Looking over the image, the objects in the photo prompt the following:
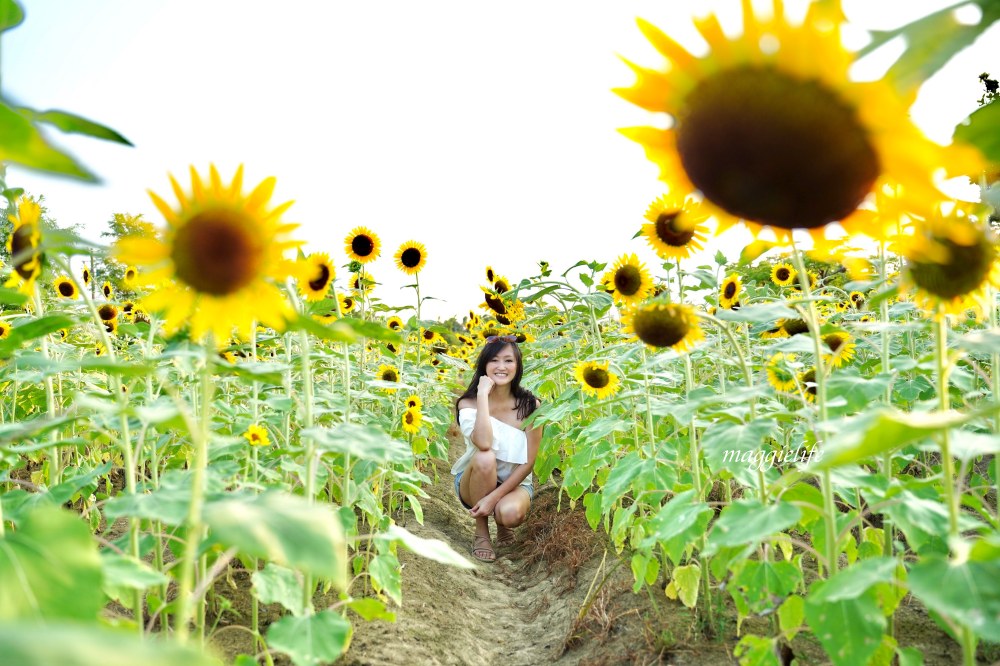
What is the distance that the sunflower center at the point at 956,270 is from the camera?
1381mm

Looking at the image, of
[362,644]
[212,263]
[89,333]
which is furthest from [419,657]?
[89,333]

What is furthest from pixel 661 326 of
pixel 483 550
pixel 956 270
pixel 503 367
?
pixel 503 367

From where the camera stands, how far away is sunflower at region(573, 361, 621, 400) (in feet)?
12.0

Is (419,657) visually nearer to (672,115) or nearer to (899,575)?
(899,575)

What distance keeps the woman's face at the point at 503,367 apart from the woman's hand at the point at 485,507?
105 cm

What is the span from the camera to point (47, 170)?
0.71 metres

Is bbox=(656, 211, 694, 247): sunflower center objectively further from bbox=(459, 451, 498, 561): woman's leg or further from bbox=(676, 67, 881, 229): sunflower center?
bbox=(459, 451, 498, 561): woman's leg

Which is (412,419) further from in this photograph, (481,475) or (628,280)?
(628,280)

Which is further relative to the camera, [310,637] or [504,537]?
[504,537]

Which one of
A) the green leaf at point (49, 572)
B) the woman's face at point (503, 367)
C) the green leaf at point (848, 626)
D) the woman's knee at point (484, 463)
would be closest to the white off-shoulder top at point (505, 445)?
the woman's knee at point (484, 463)

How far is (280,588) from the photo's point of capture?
1.88 metres

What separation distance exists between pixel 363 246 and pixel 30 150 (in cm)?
396

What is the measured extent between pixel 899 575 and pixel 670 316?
35.8 inches

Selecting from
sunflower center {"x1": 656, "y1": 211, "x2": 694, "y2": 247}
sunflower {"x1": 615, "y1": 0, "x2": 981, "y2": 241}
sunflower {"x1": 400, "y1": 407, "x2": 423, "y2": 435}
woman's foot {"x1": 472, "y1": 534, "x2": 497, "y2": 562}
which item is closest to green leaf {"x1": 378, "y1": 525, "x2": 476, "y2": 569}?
sunflower {"x1": 615, "y1": 0, "x2": 981, "y2": 241}
